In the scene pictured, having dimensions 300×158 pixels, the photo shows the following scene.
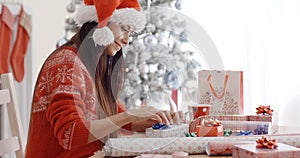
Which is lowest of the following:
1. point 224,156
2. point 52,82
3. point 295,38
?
point 224,156

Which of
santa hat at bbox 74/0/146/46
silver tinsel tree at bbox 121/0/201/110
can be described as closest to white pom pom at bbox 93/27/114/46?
santa hat at bbox 74/0/146/46

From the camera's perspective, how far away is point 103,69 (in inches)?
63.8

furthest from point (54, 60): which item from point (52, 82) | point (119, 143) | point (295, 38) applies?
point (295, 38)

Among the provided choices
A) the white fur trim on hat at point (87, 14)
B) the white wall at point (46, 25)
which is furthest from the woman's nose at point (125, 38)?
the white wall at point (46, 25)

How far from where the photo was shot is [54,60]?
1.42 metres

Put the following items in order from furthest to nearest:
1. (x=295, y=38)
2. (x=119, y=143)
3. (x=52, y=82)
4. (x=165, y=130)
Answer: (x=295, y=38)
(x=52, y=82)
(x=165, y=130)
(x=119, y=143)

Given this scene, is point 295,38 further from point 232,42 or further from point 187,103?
point 187,103

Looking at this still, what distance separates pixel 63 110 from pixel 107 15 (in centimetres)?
32

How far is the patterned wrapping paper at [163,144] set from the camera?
3.82 ft

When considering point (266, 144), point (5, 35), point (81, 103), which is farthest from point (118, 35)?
point (5, 35)

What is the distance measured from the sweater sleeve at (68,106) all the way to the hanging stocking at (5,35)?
2.12 meters

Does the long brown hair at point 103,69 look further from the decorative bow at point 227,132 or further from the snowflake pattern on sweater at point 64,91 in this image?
the decorative bow at point 227,132

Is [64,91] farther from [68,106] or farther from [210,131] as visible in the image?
[210,131]

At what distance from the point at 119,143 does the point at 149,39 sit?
2.10 metres
